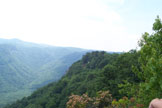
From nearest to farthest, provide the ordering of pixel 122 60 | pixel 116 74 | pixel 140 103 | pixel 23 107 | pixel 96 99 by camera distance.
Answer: pixel 140 103, pixel 96 99, pixel 116 74, pixel 122 60, pixel 23 107

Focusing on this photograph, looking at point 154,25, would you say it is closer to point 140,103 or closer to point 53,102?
point 140,103

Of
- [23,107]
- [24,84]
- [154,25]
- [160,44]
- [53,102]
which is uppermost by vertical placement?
[154,25]

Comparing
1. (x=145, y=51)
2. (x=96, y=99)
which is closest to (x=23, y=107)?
(x=96, y=99)

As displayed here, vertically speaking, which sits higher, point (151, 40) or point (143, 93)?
point (151, 40)

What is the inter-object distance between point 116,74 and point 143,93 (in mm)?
24885

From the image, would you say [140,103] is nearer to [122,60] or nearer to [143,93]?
[143,93]

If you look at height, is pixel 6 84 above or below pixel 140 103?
below

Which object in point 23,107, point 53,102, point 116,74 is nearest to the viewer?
point 116,74

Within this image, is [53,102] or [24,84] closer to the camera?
[53,102]

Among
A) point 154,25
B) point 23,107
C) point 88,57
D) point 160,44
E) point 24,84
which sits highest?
point 154,25

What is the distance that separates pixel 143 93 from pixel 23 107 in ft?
239

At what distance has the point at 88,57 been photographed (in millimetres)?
89188

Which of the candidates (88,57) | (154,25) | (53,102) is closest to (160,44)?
(154,25)

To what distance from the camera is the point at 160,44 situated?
549 cm
